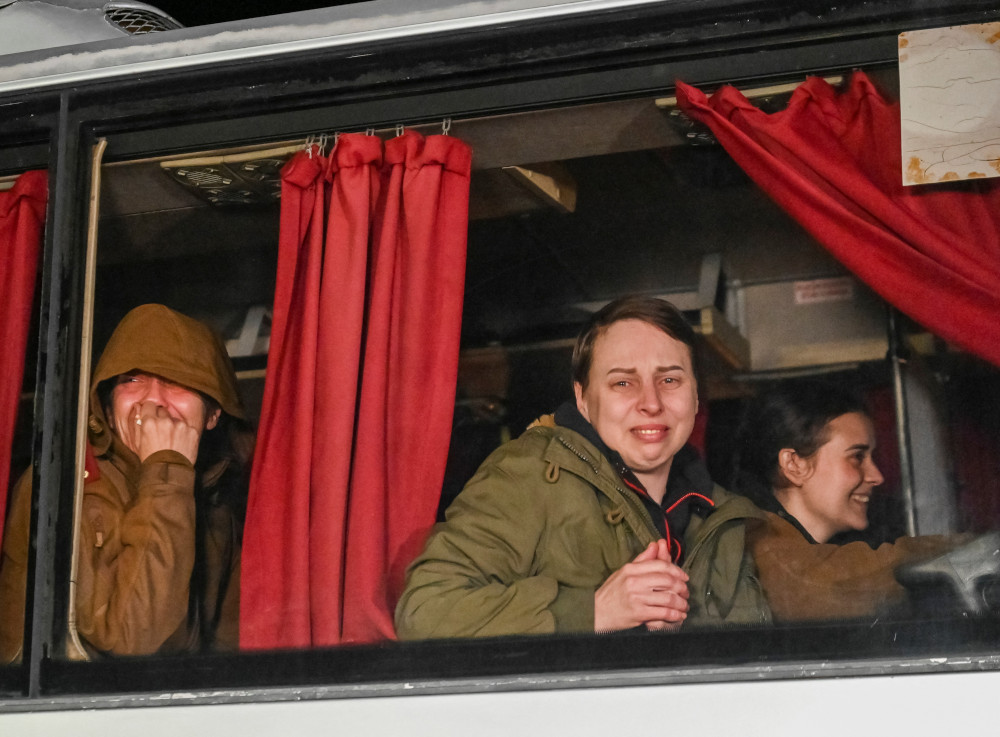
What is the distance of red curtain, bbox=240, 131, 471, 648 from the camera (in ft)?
6.06

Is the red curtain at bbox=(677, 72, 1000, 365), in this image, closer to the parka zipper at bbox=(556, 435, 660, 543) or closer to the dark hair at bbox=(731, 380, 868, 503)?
the dark hair at bbox=(731, 380, 868, 503)

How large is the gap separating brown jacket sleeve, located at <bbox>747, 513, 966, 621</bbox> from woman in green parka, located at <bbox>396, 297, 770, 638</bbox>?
0.03 meters

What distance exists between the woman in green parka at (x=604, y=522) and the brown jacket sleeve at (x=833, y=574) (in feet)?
0.11

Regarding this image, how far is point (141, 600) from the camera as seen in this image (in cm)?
189

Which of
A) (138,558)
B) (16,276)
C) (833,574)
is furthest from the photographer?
(16,276)

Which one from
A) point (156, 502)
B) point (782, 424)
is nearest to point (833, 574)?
point (782, 424)

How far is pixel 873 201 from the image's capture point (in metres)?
1.83

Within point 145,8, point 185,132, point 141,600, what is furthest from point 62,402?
point 145,8

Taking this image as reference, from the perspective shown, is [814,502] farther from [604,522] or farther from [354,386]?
[354,386]

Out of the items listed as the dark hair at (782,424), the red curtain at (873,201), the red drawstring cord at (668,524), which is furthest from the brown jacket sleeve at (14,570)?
the red curtain at (873,201)

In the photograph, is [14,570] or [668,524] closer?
[668,524]

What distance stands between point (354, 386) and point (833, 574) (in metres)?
0.83

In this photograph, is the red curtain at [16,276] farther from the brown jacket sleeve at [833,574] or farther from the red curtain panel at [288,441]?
the brown jacket sleeve at [833,574]

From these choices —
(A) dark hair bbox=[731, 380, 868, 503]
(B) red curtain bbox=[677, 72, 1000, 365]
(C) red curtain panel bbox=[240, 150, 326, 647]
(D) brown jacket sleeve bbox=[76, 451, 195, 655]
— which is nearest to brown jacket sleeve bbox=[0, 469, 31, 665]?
(D) brown jacket sleeve bbox=[76, 451, 195, 655]
